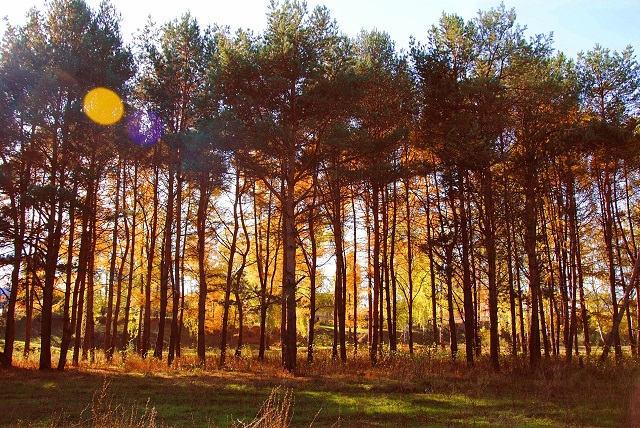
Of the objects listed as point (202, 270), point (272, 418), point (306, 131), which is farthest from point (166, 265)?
point (272, 418)

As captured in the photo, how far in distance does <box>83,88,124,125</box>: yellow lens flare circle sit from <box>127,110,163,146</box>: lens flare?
2.30 ft

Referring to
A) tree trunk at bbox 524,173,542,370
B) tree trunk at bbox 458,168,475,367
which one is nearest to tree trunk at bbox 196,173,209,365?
tree trunk at bbox 458,168,475,367

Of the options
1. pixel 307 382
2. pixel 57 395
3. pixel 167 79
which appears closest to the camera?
pixel 57 395

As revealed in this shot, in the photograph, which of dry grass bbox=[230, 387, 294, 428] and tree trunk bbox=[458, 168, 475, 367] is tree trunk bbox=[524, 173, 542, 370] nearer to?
tree trunk bbox=[458, 168, 475, 367]

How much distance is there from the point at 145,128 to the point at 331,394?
12.4m

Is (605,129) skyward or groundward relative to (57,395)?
skyward

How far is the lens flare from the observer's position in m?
18.1

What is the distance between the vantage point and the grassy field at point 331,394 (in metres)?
9.05

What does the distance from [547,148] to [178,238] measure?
14.1 meters

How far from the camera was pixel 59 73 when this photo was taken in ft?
53.7

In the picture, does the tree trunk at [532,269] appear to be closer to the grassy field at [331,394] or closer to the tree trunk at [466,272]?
the grassy field at [331,394]

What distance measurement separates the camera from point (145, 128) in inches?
748

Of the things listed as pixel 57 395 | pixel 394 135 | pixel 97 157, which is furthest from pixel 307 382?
pixel 97 157

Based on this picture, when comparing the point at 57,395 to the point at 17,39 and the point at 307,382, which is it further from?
the point at 17,39
